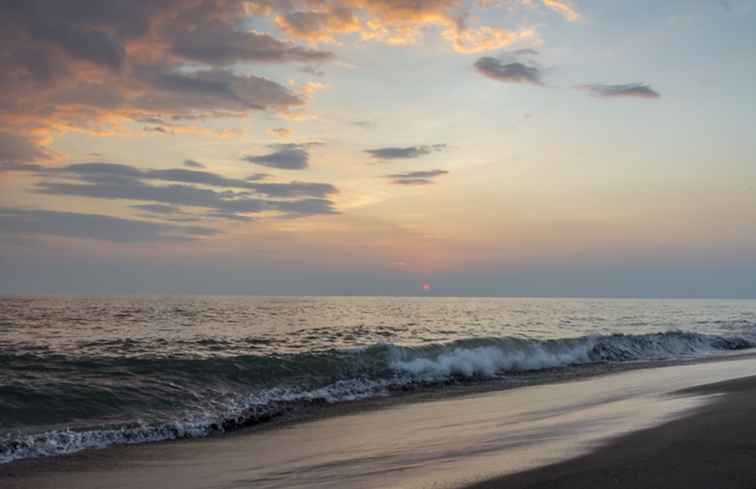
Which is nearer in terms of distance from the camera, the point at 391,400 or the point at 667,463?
the point at 667,463

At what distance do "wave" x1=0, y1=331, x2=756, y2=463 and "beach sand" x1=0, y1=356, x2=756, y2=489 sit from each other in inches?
36.6

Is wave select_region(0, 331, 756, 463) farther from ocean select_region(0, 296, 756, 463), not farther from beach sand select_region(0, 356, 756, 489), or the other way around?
beach sand select_region(0, 356, 756, 489)

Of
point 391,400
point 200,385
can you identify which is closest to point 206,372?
point 200,385

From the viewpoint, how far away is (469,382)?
1792 cm

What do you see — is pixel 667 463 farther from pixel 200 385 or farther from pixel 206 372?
pixel 206 372

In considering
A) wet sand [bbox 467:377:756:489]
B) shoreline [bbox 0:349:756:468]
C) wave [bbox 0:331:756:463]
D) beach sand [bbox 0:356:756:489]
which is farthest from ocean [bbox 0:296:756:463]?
wet sand [bbox 467:377:756:489]

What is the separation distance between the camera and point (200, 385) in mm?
14664

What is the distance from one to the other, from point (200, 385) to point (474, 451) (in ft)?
31.2

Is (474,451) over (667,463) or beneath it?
beneath

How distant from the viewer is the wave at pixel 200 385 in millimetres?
Answer: 10414

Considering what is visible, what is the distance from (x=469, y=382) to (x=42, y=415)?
11313 mm

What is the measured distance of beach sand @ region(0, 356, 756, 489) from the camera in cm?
528

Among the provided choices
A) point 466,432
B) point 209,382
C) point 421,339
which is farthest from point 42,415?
point 421,339

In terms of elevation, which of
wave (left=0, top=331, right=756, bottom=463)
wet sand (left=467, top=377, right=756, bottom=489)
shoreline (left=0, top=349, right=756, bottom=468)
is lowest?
shoreline (left=0, top=349, right=756, bottom=468)
